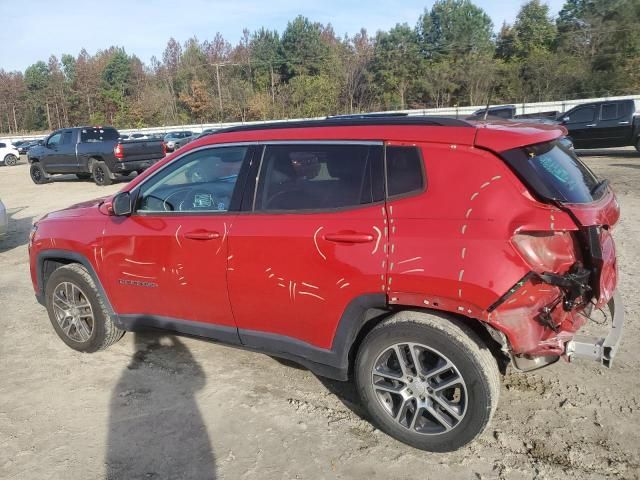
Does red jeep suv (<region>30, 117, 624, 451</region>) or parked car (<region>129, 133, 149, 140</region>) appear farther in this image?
parked car (<region>129, 133, 149, 140</region>)

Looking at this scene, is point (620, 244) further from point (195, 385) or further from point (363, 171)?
point (195, 385)

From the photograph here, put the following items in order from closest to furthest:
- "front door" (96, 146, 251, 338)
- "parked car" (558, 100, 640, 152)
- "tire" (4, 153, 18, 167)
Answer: "front door" (96, 146, 251, 338)
"parked car" (558, 100, 640, 152)
"tire" (4, 153, 18, 167)

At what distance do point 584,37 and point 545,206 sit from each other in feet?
209

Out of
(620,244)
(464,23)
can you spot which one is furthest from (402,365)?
(464,23)

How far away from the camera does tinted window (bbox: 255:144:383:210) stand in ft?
9.57

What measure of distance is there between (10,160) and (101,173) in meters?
20.9

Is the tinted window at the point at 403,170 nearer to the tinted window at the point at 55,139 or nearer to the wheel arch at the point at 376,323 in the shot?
the wheel arch at the point at 376,323

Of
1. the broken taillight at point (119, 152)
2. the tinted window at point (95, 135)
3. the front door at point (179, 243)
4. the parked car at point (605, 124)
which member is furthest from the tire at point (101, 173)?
the parked car at point (605, 124)

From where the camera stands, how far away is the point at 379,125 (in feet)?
9.81

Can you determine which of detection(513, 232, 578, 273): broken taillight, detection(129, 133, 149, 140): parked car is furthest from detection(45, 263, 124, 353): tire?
detection(129, 133, 149, 140): parked car

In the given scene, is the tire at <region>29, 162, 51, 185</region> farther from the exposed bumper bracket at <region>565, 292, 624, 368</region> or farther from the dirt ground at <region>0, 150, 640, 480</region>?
the exposed bumper bracket at <region>565, 292, 624, 368</region>

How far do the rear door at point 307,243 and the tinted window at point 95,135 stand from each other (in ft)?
49.3

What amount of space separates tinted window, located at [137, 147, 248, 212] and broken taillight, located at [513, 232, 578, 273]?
194 cm

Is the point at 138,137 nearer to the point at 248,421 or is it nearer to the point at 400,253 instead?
the point at 248,421
